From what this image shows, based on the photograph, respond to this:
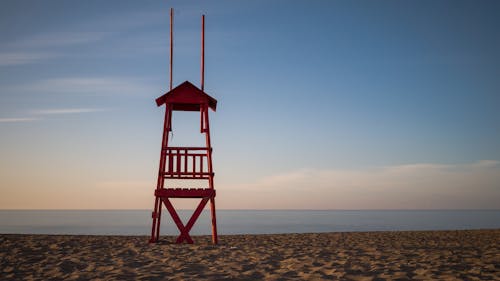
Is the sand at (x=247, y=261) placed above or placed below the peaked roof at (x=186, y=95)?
below

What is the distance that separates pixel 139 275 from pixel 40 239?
22.2 feet

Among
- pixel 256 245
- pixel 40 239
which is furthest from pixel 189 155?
pixel 40 239

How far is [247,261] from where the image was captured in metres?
9.82

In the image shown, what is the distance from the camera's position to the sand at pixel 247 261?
8328 millimetres

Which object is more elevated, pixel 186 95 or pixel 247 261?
pixel 186 95

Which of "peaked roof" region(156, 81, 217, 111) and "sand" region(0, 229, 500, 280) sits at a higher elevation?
"peaked roof" region(156, 81, 217, 111)

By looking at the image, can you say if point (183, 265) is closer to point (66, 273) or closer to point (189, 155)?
point (66, 273)

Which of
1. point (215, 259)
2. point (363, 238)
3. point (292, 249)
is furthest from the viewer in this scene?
point (363, 238)

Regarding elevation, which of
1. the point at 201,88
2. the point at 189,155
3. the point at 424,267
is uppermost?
the point at 201,88

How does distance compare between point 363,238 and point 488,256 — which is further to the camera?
point 363,238

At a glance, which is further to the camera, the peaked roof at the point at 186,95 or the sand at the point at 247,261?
the peaked roof at the point at 186,95

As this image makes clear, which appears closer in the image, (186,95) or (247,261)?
(247,261)

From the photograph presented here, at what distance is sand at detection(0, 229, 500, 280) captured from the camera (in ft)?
27.3

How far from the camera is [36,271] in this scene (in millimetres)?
8844
